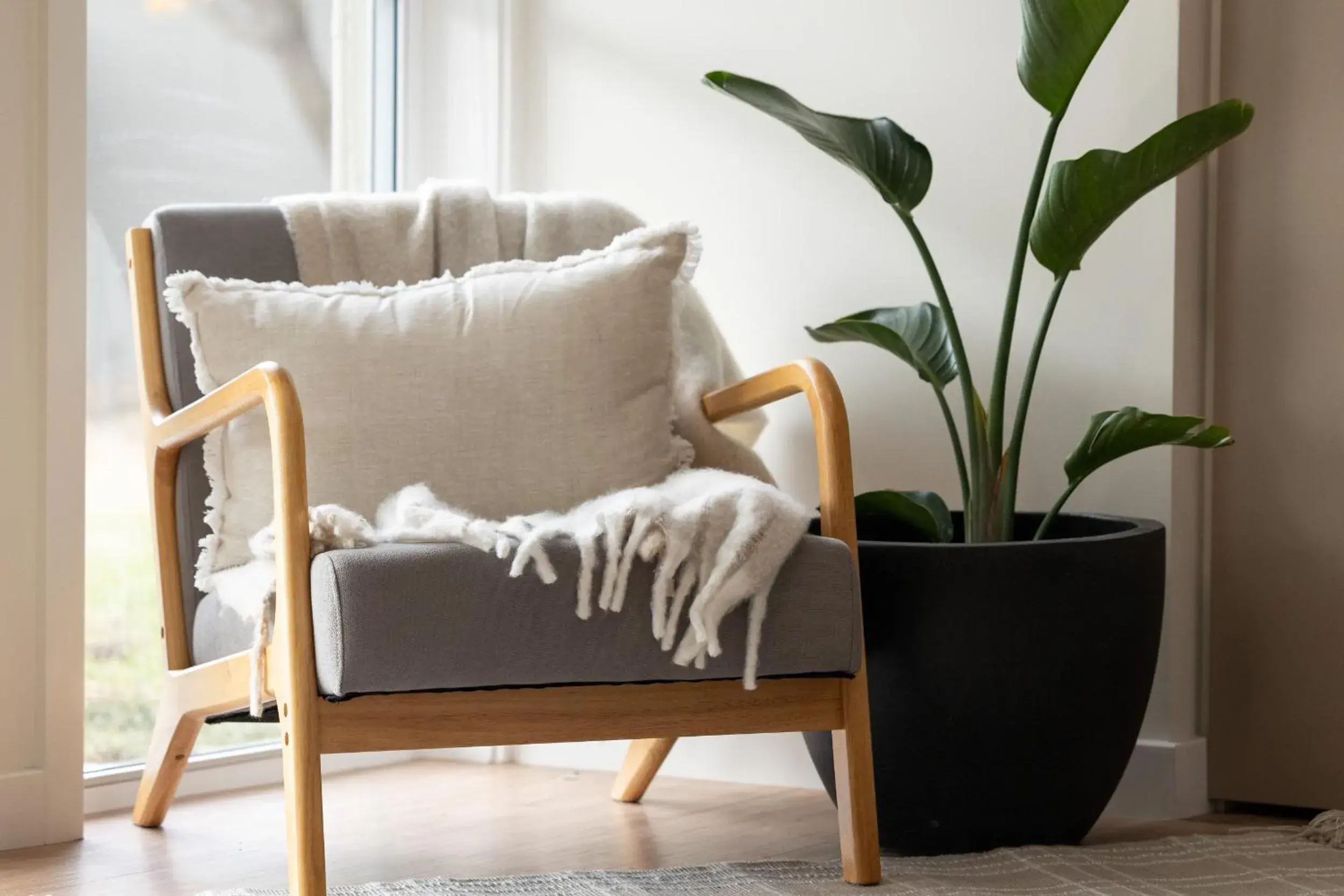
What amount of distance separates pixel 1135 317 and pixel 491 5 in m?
1.24

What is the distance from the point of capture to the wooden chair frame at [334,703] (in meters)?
1.43

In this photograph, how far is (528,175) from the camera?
2.66m

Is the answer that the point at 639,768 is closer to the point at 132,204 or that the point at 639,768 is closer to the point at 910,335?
the point at 910,335

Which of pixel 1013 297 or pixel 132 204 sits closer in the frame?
pixel 1013 297

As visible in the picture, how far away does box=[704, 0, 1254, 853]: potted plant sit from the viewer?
1751mm

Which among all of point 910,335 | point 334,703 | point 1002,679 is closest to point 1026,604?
point 1002,679

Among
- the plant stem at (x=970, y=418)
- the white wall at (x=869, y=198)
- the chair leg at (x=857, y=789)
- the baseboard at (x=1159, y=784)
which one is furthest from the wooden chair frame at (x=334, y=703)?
the baseboard at (x=1159, y=784)

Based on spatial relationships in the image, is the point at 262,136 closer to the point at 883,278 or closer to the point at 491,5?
the point at 491,5

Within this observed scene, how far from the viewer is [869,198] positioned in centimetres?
235

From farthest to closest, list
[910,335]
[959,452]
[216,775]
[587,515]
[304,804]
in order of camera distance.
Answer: [216,775]
[910,335]
[959,452]
[587,515]
[304,804]

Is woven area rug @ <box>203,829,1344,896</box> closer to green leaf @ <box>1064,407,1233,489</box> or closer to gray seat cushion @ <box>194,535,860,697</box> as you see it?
gray seat cushion @ <box>194,535,860,697</box>

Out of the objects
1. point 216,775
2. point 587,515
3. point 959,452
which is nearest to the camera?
point 587,515

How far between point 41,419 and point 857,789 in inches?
44.2

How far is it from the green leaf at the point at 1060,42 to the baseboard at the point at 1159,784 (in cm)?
92
